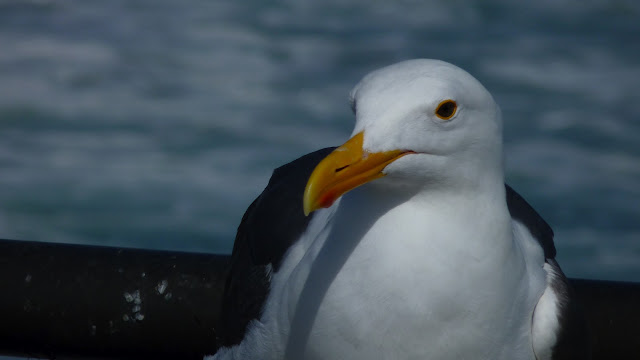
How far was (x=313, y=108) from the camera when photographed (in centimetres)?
637

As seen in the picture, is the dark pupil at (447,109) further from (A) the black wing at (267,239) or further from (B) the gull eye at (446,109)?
(A) the black wing at (267,239)

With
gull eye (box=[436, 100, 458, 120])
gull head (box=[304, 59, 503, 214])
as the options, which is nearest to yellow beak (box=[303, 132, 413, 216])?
gull head (box=[304, 59, 503, 214])

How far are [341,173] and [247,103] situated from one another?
16.1ft

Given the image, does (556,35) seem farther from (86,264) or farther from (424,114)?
(424,114)

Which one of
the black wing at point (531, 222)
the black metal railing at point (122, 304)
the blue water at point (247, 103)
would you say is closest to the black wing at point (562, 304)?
the black wing at point (531, 222)

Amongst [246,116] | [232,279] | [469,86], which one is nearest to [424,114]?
[469,86]

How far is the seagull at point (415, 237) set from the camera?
1603mm

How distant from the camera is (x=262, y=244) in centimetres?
208

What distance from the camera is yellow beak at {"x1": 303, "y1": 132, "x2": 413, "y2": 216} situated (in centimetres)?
156

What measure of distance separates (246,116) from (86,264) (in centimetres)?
401

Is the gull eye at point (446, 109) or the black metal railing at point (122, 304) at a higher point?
the gull eye at point (446, 109)

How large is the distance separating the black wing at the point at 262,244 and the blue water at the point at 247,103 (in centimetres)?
302

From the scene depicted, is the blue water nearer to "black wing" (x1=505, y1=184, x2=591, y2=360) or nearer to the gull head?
"black wing" (x1=505, y1=184, x2=591, y2=360)

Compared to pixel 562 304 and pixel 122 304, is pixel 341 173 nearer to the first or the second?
pixel 562 304
